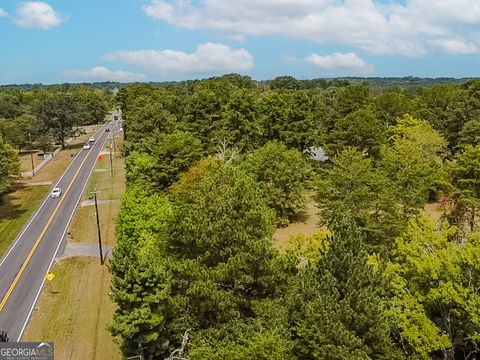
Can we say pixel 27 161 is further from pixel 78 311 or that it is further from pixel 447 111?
pixel 447 111

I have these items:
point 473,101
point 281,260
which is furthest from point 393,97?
point 281,260

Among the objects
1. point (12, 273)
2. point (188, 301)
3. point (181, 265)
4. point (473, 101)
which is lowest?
point (12, 273)

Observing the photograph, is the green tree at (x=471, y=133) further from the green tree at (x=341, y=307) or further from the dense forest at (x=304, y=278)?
the green tree at (x=341, y=307)

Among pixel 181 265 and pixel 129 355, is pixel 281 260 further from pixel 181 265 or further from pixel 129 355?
pixel 129 355

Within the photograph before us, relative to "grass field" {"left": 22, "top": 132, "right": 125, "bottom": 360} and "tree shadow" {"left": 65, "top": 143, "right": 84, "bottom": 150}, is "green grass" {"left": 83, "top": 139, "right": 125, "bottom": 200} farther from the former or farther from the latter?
"tree shadow" {"left": 65, "top": 143, "right": 84, "bottom": 150}

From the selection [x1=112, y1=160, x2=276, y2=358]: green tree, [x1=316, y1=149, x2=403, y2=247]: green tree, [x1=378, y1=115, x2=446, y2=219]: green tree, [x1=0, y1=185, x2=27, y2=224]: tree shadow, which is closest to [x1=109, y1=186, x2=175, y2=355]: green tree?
[x1=112, y1=160, x2=276, y2=358]: green tree

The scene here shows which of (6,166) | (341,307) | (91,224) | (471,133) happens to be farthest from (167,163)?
(471,133)

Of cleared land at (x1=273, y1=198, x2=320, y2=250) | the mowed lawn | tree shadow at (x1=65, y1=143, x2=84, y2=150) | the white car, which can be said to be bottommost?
the mowed lawn

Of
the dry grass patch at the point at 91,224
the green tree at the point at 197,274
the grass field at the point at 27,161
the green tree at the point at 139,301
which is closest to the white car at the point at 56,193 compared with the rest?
the dry grass patch at the point at 91,224
